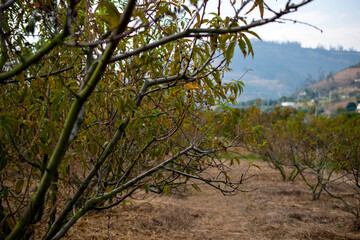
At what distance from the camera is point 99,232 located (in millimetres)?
3869

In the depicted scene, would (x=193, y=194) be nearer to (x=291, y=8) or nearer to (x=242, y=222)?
(x=242, y=222)

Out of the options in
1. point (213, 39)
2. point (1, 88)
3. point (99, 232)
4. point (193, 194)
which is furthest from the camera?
point (193, 194)

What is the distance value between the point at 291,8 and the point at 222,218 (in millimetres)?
5150

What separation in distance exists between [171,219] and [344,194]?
209 inches

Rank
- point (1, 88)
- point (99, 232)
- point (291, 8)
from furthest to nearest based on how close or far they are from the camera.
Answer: point (99, 232) < point (1, 88) < point (291, 8)

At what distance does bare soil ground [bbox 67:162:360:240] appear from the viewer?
14.0 feet

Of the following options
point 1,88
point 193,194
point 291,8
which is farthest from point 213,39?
point 193,194

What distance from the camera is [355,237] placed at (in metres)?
4.52

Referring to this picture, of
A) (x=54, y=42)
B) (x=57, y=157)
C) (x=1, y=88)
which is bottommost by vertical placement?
(x=57, y=157)

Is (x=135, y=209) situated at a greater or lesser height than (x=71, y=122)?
lesser

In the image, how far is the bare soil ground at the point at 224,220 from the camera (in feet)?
14.0

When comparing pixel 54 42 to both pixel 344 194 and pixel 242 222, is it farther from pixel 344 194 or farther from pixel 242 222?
pixel 344 194

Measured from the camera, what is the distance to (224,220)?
5.48 meters

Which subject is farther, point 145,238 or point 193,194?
point 193,194
